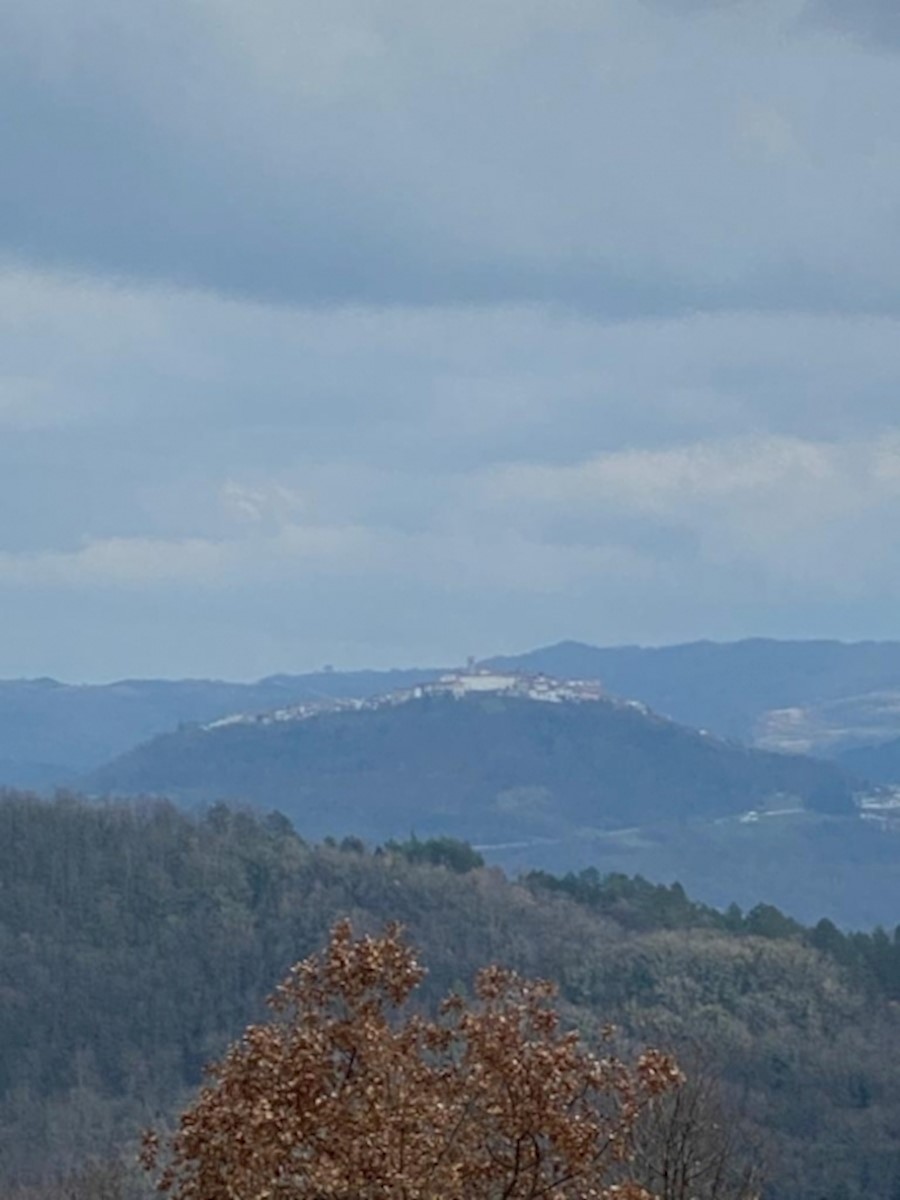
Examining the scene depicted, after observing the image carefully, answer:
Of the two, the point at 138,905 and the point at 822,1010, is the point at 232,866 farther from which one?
Result: the point at 822,1010

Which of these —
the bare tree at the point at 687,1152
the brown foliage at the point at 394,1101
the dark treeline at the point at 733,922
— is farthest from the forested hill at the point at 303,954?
the brown foliage at the point at 394,1101

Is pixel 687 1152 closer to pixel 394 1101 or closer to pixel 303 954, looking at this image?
pixel 394 1101

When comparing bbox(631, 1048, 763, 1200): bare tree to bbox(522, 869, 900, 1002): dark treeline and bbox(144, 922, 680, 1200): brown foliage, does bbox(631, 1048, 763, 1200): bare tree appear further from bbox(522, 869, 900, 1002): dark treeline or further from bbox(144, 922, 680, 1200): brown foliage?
bbox(522, 869, 900, 1002): dark treeline

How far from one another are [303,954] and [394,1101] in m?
86.6

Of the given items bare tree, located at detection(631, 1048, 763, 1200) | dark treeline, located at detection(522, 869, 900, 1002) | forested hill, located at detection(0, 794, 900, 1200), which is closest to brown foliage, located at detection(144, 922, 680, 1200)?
bare tree, located at detection(631, 1048, 763, 1200)

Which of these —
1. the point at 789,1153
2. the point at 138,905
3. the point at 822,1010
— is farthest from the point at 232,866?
the point at 789,1153

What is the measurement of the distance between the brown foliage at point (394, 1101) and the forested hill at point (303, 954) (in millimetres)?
59403

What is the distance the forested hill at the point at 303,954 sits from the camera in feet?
260

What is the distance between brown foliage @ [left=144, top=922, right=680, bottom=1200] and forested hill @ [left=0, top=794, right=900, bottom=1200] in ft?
195

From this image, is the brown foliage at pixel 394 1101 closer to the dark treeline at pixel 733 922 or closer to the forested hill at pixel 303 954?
the forested hill at pixel 303 954

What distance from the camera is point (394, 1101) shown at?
10.2m

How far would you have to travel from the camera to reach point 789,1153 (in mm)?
68000

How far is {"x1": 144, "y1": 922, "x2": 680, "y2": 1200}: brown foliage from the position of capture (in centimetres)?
999

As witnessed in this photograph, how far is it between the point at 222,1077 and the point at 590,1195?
5.81ft
